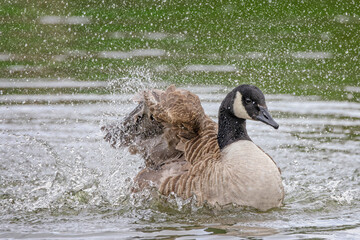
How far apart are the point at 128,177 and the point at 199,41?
21.6 feet

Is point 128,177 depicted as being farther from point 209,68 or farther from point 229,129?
point 209,68

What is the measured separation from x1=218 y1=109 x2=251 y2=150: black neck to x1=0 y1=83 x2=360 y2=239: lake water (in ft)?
2.93

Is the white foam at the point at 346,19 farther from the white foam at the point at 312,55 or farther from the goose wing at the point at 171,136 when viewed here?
the goose wing at the point at 171,136

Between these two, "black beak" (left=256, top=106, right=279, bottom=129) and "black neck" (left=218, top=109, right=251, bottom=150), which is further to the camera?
"black neck" (left=218, top=109, right=251, bottom=150)

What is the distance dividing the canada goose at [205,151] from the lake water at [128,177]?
0.20m

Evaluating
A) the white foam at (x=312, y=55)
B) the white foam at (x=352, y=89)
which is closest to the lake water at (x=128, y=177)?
the white foam at (x=352, y=89)

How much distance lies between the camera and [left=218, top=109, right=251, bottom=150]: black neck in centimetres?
802

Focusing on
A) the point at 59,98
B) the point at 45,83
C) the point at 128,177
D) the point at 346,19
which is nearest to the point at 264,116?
the point at 128,177

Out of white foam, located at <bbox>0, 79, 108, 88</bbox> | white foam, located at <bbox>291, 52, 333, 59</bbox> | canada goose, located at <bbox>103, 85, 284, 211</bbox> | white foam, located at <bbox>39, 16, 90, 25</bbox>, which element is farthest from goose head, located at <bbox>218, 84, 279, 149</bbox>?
white foam, located at <bbox>39, 16, 90, 25</bbox>

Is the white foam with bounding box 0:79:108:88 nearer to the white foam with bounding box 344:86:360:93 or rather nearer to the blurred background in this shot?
the blurred background

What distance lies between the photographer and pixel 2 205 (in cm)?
793

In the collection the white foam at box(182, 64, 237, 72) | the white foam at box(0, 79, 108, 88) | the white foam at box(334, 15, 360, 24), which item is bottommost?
the white foam at box(0, 79, 108, 88)

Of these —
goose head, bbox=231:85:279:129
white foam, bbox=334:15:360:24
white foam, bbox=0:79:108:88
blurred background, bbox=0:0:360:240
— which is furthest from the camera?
white foam, bbox=334:15:360:24

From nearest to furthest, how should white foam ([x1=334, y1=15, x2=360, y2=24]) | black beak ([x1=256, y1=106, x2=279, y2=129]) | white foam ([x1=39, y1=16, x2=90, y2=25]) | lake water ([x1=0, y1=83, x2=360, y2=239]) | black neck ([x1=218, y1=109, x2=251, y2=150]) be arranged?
lake water ([x1=0, y1=83, x2=360, y2=239]) < black beak ([x1=256, y1=106, x2=279, y2=129]) < black neck ([x1=218, y1=109, x2=251, y2=150]) < white foam ([x1=39, y1=16, x2=90, y2=25]) < white foam ([x1=334, y1=15, x2=360, y2=24])
